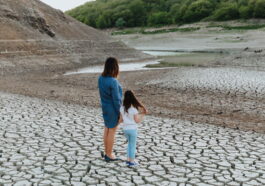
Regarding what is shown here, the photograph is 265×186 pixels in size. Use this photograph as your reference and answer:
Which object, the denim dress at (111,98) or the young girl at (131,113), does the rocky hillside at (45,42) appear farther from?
the young girl at (131,113)

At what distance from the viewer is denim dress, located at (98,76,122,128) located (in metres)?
6.12

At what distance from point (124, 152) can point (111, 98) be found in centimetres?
141

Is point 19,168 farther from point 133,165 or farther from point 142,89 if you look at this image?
point 142,89

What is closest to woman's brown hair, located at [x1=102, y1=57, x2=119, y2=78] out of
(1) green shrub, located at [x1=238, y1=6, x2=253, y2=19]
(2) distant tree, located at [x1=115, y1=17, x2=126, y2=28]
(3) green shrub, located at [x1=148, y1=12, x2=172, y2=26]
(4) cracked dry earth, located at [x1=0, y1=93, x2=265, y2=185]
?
(4) cracked dry earth, located at [x1=0, y1=93, x2=265, y2=185]

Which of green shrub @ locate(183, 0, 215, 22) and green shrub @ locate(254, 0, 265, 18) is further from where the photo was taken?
green shrub @ locate(183, 0, 215, 22)

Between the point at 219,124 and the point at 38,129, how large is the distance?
14.5 feet

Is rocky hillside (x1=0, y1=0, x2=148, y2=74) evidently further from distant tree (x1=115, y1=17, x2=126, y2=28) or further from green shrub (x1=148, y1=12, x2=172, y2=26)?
distant tree (x1=115, y1=17, x2=126, y2=28)

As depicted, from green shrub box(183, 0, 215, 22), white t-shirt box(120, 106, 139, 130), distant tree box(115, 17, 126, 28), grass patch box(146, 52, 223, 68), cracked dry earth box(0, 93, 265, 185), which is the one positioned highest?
green shrub box(183, 0, 215, 22)

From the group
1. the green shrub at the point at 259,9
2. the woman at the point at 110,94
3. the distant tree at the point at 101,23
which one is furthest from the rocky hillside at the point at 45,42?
the distant tree at the point at 101,23

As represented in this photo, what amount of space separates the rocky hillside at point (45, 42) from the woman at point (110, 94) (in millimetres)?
19846

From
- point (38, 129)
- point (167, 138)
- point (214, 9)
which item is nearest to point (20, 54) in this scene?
point (38, 129)

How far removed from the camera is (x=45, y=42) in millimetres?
31859

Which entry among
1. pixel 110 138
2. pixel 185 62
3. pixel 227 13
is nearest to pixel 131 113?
pixel 110 138

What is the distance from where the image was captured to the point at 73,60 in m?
31.5
